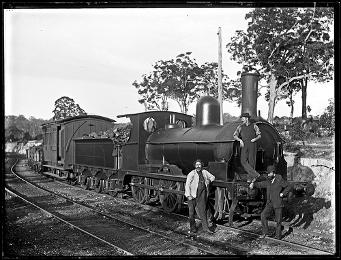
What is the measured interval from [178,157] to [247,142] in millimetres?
2829

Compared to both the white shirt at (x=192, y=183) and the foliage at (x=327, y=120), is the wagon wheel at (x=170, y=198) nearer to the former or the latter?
the white shirt at (x=192, y=183)

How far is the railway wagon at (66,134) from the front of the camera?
70.9ft

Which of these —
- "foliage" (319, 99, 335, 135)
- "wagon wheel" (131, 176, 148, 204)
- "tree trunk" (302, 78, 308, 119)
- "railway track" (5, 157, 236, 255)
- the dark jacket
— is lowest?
"railway track" (5, 157, 236, 255)

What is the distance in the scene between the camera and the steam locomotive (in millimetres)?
10133

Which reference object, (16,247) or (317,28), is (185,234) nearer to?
(16,247)

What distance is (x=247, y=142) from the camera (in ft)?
32.3

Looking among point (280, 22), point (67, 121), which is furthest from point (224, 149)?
point (67, 121)

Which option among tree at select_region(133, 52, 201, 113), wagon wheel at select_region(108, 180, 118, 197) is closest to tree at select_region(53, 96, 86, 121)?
tree at select_region(133, 52, 201, 113)

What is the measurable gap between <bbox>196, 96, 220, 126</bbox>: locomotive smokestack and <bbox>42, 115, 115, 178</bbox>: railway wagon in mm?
11296

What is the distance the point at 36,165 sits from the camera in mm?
30078

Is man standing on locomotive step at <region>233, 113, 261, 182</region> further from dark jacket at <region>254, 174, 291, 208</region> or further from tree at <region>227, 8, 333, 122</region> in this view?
tree at <region>227, 8, 333, 122</region>

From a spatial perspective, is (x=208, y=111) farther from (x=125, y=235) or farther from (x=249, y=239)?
(x=125, y=235)

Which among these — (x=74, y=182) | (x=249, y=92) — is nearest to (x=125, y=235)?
(x=249, y=92)

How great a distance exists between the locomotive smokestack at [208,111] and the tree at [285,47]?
809cm
